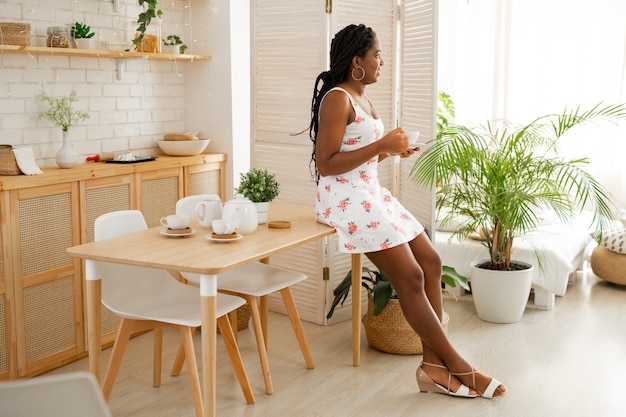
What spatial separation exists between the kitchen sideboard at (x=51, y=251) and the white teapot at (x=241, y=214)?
1.02 m

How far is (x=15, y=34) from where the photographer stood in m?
3.57

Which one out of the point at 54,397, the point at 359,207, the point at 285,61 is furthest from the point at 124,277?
the point at 285,61

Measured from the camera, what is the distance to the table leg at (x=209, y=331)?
2.56 metres

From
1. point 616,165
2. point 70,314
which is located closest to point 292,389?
point 70,314

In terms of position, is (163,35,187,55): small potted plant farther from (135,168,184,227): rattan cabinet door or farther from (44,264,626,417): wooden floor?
(44,264,626,417): wooden floor

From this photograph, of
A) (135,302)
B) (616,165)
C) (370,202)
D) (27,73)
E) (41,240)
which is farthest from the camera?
(616,165)

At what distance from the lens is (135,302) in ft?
9.90

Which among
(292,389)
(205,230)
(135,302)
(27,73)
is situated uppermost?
(27,73)

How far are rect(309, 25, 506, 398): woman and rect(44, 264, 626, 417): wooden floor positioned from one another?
118 mm

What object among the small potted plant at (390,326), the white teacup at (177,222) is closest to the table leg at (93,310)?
the white teacup at (177,222)

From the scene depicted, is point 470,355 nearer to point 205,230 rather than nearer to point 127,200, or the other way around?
point 205,230

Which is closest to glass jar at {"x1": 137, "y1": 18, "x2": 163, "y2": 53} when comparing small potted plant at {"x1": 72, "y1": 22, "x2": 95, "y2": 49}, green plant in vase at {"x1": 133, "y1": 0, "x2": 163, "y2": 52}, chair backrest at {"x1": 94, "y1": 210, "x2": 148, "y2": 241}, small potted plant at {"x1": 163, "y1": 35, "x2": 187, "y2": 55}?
green plant in vase at {"x1": 133, "y1": 0, "x2": 163, "y2": 52}

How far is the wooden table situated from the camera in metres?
2.57

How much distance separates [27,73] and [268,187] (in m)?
1.42
